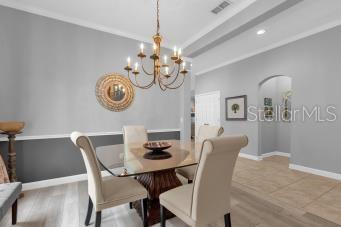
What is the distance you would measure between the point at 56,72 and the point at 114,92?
3.34ft

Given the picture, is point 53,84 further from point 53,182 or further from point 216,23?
point 216,23

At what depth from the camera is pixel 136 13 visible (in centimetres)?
281

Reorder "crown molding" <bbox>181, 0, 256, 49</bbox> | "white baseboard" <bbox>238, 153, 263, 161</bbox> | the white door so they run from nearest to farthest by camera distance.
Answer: "crown molding" <bbox>181, 0, 256, 49</bbox> < "white baseboard" <bbox>238, 153, 263, 161</bbox> < the white door

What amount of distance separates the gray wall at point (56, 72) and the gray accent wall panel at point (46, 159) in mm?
199

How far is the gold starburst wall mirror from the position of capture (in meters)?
3.29

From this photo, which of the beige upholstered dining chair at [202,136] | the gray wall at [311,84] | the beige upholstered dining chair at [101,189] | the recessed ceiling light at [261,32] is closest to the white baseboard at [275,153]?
the gray wall at [311,84]

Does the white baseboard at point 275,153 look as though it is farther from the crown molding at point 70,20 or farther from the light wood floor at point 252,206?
the crown molding at point 70,20

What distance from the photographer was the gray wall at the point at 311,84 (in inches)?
128

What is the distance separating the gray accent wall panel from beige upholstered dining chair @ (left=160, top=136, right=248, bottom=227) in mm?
2390

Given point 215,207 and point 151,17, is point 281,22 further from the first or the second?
point 215,207

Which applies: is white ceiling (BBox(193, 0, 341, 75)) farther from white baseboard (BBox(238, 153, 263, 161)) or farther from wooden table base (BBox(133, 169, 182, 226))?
wooden table base (BBox(133, 169, 182, 226))

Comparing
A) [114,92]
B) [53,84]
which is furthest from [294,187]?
[53,84]

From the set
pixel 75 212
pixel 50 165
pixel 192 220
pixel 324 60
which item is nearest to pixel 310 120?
pixel 324 60

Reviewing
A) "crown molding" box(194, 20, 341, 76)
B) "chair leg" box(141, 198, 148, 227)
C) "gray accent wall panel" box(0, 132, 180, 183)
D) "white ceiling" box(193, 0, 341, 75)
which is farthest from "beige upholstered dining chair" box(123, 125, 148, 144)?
"crown molding" box(194, 20, 341, 76)
